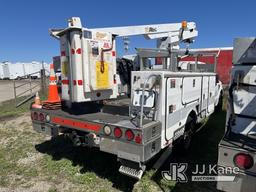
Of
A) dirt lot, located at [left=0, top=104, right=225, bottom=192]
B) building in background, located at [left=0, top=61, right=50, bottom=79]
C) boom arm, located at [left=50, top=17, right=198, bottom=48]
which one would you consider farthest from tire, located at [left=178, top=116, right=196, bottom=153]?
building in background, located at [left=0, top=61, right=50, bottom=79]

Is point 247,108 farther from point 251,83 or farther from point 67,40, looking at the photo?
point 67,40

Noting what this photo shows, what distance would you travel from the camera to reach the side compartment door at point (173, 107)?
3220mm

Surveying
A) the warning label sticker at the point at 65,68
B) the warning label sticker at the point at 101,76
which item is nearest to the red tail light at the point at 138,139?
the warning label sticker at the point at 101,76

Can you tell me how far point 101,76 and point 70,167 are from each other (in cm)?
184

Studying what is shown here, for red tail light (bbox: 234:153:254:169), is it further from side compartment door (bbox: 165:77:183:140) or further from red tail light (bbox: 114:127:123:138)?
red tail light (bbox: 114:127:123:138)

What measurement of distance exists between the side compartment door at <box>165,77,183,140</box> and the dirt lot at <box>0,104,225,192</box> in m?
0.87

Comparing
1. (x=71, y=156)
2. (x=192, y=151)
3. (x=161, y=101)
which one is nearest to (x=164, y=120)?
(x=161, y=101)

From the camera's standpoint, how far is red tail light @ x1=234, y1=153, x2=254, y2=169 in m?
2.01

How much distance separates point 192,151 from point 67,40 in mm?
3452

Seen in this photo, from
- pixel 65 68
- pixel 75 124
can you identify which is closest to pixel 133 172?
pixel 75 124

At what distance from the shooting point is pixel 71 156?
Result: 452 cm

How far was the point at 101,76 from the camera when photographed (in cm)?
385

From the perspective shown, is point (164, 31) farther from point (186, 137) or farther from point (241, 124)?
point (241, 124)

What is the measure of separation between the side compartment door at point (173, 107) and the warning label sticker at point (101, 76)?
1.26 metres
